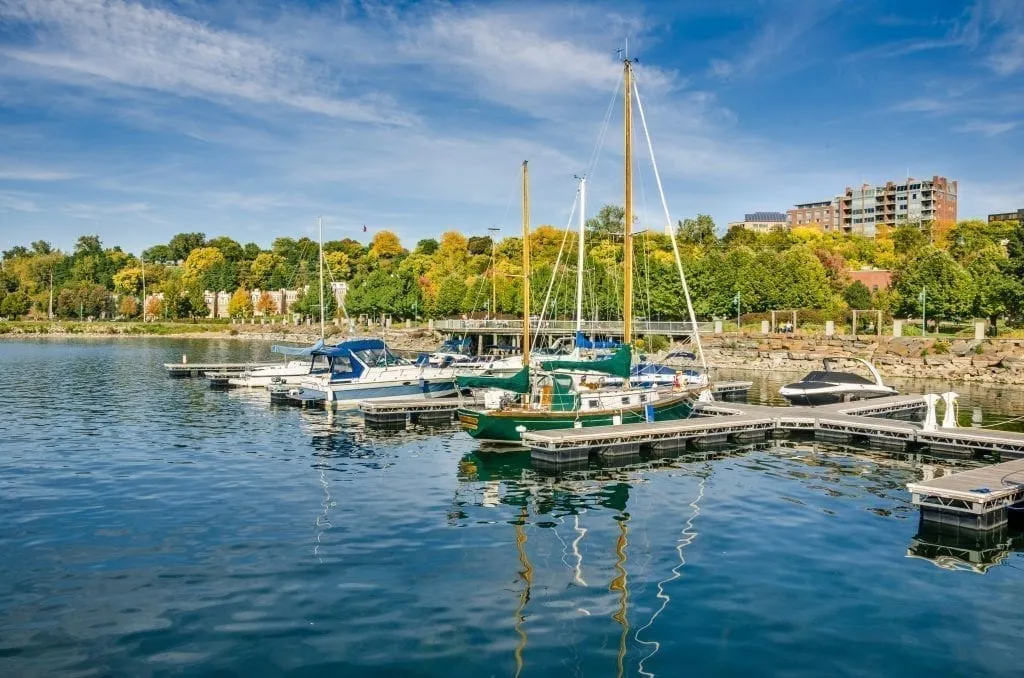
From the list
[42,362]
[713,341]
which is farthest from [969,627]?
[42,362]

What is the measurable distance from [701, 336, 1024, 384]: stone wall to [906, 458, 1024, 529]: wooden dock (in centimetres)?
4695

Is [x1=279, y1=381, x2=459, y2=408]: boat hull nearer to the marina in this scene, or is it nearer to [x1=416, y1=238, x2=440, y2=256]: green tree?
the marina

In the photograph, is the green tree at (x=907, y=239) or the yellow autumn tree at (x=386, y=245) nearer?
the green tree at (x=907, y=239)

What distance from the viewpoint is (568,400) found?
35.1 meters

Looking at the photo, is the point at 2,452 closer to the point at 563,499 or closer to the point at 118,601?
the point at 118,601

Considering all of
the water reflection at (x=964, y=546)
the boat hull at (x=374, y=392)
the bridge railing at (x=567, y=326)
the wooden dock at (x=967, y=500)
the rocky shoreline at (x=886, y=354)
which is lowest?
the water reflection at (x=964, y=546)

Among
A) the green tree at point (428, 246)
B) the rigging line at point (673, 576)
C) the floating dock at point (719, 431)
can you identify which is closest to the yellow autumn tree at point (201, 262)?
the green tree at point (428, 246)

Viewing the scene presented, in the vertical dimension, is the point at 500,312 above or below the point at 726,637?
above

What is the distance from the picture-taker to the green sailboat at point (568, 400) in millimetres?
33531

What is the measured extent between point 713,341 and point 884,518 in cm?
6726

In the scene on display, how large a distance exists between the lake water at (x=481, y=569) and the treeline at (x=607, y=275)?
23988 mm

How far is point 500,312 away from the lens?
114 metres

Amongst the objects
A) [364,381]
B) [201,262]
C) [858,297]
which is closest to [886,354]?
[858,297]

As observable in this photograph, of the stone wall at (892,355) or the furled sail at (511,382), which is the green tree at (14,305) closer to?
the stone wall at (892,355)
